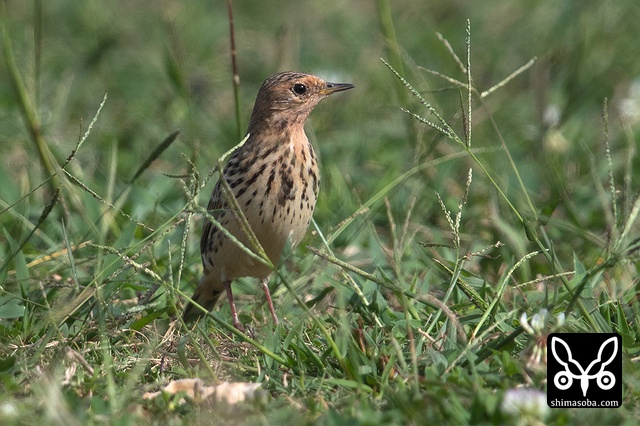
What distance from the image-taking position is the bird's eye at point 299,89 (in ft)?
17.8

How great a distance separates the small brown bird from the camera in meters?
4.95

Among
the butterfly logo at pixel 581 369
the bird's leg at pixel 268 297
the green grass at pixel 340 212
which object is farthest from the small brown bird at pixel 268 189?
the butterfly logo at pixel 581 369

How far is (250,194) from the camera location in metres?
4.95

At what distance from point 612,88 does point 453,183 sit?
7.19 feet

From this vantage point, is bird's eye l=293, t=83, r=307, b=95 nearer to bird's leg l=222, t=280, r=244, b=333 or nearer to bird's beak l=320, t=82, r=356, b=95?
bird's beak l=320, t=82, r=356, b=95

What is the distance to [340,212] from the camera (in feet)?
19.6

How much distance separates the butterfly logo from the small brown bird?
1.51 meters

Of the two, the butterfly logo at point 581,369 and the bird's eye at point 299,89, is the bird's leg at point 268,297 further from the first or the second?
the butterfly logo at point 581,369

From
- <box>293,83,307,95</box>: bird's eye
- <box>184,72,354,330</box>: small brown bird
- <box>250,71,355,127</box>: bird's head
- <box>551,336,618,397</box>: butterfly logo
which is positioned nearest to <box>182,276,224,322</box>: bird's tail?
<box>184,72,354,330</box>: small brown bird

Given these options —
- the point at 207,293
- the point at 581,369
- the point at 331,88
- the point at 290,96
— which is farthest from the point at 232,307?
the point at 581,369

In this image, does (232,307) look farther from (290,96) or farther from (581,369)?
(581,369)

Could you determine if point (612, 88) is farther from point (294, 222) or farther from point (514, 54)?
point (294, 222)

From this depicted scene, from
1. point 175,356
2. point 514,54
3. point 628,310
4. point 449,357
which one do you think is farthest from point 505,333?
point 514,54

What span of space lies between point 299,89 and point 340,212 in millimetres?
886
